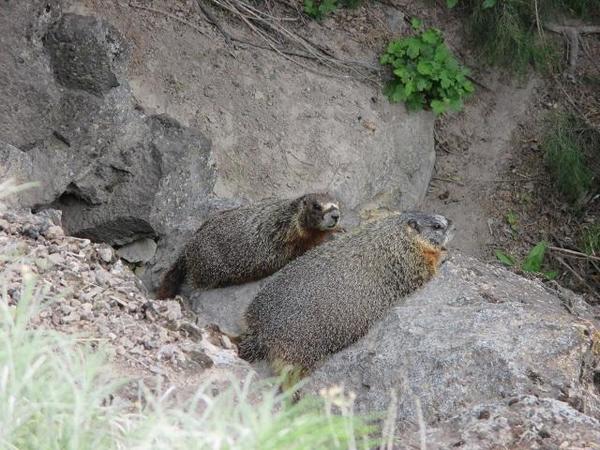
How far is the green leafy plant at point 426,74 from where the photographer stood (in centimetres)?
1111

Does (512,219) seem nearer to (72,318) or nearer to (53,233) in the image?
(53,233)

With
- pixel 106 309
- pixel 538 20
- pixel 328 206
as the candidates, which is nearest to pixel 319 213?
pixel 328 206

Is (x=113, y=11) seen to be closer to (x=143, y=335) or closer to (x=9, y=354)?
(x=143, y=335)

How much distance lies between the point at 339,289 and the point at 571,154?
5.26m

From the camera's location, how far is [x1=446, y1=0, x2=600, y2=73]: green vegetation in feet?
37.0

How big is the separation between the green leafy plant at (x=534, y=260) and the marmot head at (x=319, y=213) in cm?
302

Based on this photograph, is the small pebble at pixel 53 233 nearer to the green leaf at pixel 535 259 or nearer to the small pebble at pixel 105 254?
the small pebble at pixel 105 254

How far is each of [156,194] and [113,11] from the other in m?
2.29

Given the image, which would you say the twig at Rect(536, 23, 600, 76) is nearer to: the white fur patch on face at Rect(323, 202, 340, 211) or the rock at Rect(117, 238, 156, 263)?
the white fur patch on face at Rect(323, 202, 340, 211)

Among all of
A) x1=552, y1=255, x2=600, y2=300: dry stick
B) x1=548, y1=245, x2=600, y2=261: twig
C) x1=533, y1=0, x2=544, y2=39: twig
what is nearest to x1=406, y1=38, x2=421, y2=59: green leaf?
x1=533, y1=0, x2=544, y2=39: twig

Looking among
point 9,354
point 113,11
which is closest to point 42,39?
point 113,11

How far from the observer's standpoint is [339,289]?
23.8ft

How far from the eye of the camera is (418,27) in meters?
11.8

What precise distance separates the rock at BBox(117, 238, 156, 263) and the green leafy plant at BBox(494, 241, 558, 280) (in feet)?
13.1
